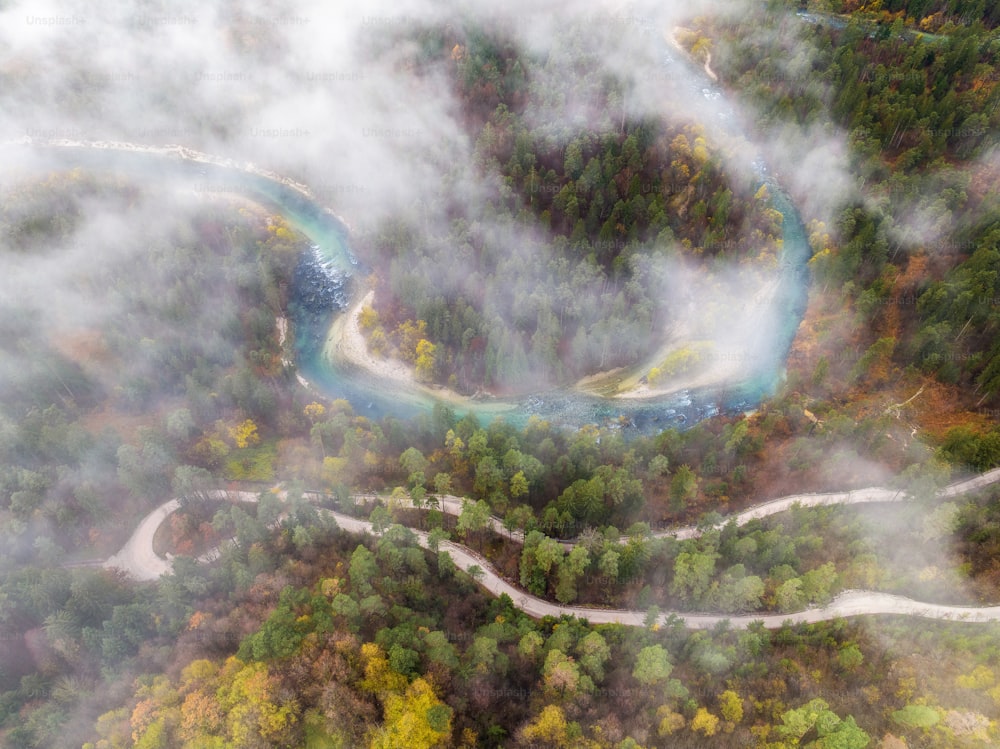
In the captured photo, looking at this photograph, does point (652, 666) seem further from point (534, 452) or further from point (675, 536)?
point (534, 452)

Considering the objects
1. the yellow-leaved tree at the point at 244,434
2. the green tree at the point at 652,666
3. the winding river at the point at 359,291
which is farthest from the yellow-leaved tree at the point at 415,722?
the winding river at the point at 359,291

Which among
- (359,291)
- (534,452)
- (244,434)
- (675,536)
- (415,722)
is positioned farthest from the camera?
(359,291)

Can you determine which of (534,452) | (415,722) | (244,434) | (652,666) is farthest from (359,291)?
(652,666)

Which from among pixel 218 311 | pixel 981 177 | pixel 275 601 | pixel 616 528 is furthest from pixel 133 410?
pixel 981 177

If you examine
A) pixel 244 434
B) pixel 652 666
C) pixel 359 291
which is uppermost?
pixel 652 666

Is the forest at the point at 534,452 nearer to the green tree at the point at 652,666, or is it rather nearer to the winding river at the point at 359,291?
the green tree at the point at 652,666

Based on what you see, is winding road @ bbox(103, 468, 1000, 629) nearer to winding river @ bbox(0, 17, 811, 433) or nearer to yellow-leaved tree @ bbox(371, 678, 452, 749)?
yellow-leaved tree @ bbox(371, 678, 452, 749)
